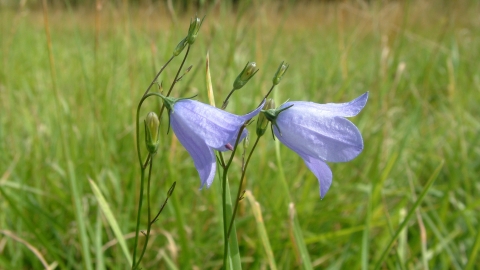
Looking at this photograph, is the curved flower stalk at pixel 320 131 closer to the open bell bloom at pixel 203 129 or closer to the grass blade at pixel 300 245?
the open bell bloom at pixel 203 129

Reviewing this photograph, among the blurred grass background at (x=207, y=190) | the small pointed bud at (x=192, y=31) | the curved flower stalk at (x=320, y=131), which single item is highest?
the small pointed bud at (x=192, y=31)

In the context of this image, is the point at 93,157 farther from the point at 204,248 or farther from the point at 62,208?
the point at 204,248

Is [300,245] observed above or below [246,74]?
below

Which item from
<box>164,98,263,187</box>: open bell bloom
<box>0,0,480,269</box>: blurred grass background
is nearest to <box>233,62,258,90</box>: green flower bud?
<box>164,98,263,187</box>: open bell bloom

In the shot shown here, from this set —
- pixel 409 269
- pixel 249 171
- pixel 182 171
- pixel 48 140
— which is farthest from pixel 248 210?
pixel 48 140

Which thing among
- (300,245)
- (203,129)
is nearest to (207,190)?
(300,245)

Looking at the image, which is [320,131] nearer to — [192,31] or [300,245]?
[192,31]

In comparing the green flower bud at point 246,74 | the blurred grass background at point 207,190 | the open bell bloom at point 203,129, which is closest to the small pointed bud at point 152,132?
the open bell bloom at point 203,129
